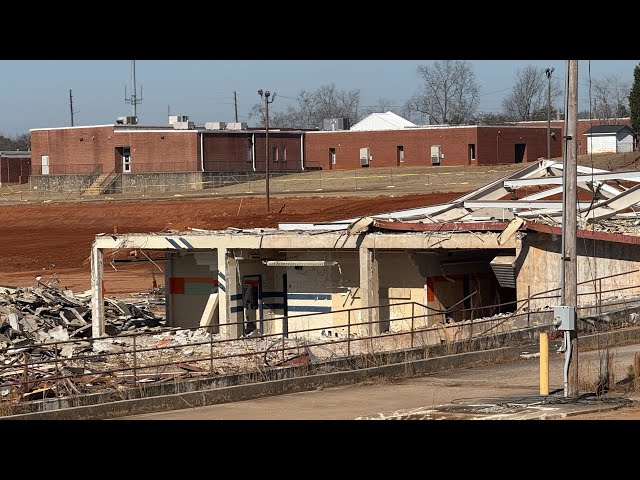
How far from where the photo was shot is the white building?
265ft

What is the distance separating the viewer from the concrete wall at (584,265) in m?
→ 25.3

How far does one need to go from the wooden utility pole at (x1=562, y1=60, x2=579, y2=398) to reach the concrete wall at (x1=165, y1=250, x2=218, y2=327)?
17.0m

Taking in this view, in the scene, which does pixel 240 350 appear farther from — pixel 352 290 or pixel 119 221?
pixel 119 221

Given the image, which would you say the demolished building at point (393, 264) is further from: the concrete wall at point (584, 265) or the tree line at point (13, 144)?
the tree line at point (13, 144)

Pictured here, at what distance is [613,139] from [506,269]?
5849cm

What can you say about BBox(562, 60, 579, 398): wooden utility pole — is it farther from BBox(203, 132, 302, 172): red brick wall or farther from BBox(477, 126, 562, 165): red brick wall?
BBox(203, 132, 302, 172): red brick wall

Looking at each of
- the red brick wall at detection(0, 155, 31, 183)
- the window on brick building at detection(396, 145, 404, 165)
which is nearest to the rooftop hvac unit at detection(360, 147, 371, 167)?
the window on brick building at detection(396, 145, 404, 165)

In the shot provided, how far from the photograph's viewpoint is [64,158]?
8306cm

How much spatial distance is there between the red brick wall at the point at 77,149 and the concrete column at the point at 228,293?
5260 centimetres

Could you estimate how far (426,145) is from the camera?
7950 centimetres

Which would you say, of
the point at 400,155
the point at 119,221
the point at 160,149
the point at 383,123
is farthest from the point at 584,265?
the point at 383,123
